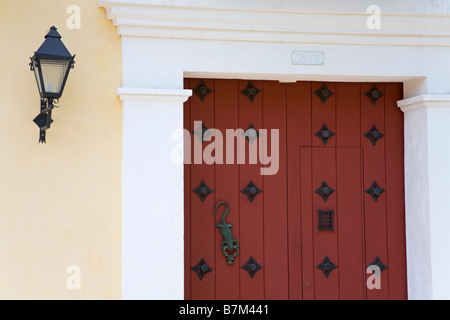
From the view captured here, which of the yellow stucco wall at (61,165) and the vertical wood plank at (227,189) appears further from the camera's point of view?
the vertical wood plank at (227,189)

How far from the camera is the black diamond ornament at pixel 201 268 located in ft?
14.8

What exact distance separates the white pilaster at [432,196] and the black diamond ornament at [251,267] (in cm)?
115

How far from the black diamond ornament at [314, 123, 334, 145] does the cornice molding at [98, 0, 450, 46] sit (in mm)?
644

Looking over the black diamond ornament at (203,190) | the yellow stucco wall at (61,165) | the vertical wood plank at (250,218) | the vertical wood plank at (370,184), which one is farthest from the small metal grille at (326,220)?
the yellow stucco wall at (61,165)

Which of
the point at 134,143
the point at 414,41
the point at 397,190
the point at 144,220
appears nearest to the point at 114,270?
the point at 144,220

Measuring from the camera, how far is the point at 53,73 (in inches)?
153

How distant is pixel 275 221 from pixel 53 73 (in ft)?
6.07

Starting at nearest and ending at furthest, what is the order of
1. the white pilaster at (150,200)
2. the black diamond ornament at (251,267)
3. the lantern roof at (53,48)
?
the lantern roof at (53,48) < the white pilaster at (150,200) < the black diamond ornament at (251,267)

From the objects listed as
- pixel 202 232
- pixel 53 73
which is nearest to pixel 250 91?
pixel 202 232

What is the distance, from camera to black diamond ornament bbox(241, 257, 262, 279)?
4.57m

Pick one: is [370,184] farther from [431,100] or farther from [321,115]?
[431,100]

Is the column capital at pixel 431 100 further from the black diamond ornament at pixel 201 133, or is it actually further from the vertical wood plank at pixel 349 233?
the black diamond ornament at pixel 201 133

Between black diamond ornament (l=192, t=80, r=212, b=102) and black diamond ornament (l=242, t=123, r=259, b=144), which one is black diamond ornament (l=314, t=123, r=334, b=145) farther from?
black diamond ornament (l=192, t=80, r=212, b=102)
